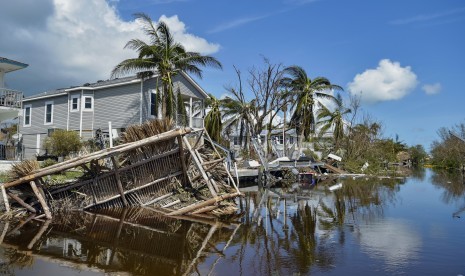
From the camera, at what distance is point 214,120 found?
42.7 meters

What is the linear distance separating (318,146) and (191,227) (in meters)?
51.4

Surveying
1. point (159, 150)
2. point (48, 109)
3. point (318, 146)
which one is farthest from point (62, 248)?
point (318, 146)

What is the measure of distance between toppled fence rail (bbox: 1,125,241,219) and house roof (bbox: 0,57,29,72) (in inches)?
550

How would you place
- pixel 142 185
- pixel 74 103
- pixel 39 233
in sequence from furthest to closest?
pixel 74 103 → pixel 142 185 → pixel 39 233

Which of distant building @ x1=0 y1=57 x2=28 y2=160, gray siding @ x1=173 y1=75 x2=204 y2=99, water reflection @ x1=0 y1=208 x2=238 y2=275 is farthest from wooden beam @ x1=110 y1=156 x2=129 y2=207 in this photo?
gray siding @ x1=173 y1=75 x2=204 y2=99

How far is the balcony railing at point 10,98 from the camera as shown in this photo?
24875 mm

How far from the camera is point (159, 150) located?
15336 millimetres

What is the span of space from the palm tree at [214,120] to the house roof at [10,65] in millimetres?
19553

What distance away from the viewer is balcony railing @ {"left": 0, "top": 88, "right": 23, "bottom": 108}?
2488cm

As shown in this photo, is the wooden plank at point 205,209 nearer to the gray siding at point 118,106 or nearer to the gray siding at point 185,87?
the gray siding at point 118,106

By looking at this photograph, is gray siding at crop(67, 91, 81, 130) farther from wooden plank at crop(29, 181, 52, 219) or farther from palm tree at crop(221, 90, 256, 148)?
wooden plank at crop(29, 181, 52, 219)

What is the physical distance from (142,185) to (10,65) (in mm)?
16350

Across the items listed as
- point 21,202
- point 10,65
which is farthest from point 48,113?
point 21,202

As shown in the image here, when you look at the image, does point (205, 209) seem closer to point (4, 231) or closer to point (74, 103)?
point (4, 231)
